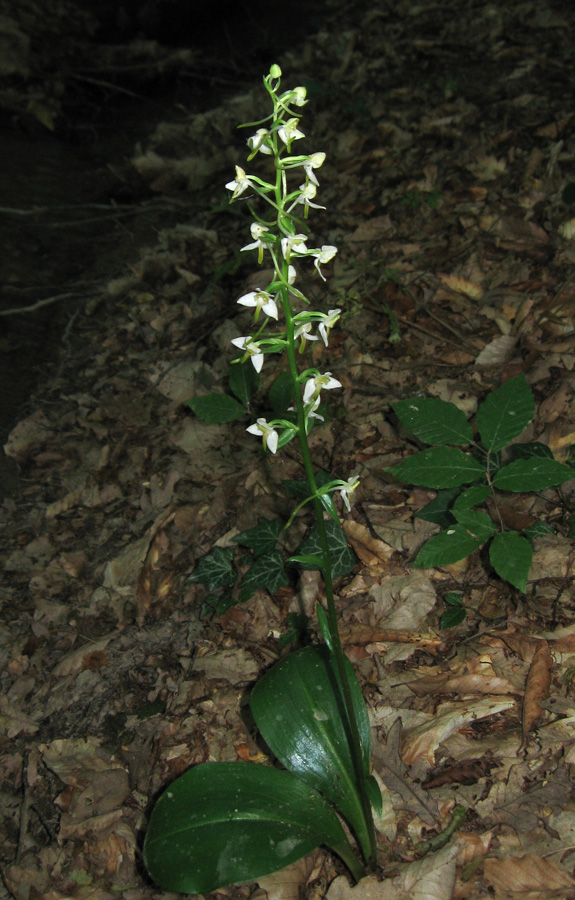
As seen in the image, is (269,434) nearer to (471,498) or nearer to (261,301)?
(261,301)

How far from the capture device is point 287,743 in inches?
75.1

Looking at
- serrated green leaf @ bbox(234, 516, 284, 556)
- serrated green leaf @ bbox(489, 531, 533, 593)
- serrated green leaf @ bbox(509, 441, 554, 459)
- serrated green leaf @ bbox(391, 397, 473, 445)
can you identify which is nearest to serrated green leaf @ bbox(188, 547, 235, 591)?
serrated green leaf @ bbox(234, 516, 284, 556)

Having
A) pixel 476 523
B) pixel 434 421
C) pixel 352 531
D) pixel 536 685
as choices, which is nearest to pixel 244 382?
pixel 352 531

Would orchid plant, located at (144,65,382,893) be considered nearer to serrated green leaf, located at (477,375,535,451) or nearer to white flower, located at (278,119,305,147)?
white flower, located at (278,119,305,147)

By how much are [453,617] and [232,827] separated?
1028mm

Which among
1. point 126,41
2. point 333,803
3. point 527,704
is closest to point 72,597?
point 333,803

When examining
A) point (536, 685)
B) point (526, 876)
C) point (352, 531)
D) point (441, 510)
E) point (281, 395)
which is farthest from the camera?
point (281, 395)

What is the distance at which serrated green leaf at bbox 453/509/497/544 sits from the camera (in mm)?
2045

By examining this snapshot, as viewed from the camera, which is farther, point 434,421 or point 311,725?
point 434,421

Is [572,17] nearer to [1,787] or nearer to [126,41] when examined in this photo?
[126,41]

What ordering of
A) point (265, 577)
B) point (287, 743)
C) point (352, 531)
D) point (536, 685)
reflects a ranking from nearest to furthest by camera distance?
point (287, 743), point (536, 685), point (265, 577), point (352, 531)

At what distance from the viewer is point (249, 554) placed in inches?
109

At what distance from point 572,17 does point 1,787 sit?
740 centimetres

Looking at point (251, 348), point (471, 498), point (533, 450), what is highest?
point (251, 348)
